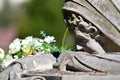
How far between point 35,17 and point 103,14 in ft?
25.1

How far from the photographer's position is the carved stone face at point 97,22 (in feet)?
25.3

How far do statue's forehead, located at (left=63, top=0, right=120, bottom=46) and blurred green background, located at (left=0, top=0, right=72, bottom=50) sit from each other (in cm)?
634

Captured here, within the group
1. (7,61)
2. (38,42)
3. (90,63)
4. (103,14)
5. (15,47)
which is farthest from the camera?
(38,42)

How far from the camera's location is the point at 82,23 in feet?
25.4

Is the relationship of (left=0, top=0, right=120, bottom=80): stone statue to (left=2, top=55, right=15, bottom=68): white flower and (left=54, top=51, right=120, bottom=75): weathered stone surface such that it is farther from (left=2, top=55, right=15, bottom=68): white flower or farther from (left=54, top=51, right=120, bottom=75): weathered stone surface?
(left=2, top=55, right=15, bottom=68): white flower

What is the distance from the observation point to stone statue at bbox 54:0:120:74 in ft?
25.0

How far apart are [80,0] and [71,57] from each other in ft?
1.62

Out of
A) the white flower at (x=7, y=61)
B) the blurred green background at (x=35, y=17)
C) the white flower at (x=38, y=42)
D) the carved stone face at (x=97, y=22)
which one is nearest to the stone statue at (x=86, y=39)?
the carved stone face at (x=97, y=22)

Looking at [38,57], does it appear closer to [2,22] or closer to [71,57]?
[71,57]

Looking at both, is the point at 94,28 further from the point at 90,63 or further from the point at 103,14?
the point at 90,63

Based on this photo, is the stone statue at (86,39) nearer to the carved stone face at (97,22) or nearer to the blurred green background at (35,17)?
the carved stone face at (97,22)

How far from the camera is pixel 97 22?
7.73 metres

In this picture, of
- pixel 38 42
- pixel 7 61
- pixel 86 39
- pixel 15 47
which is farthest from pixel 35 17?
pixel 86 39

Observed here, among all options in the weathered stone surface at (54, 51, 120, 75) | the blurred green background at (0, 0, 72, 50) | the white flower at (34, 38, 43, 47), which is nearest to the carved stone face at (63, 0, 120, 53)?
the weathered stone surface at (54, 51, 120, 75)
